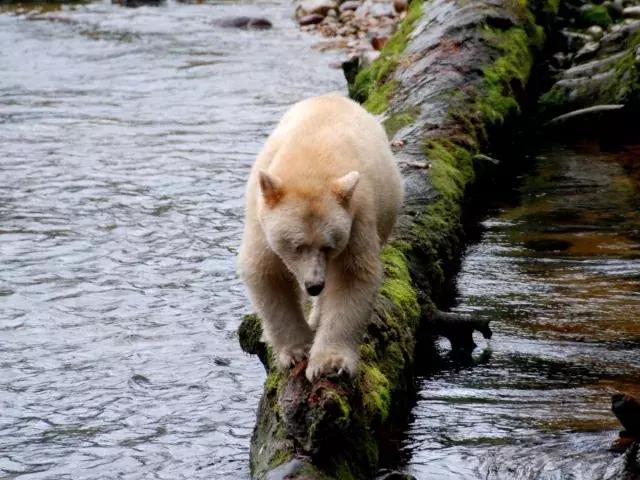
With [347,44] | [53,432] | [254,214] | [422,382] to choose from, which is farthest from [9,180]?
[347,44]

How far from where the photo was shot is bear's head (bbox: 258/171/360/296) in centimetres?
570

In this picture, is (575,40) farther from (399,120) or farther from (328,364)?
(328,364)

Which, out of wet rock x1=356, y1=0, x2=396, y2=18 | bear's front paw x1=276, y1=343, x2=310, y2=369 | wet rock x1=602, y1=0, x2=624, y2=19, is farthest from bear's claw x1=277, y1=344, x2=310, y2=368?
wet rock x1=356, y1=0, x2=396, y2=18

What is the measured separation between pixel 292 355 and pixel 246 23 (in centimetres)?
2028

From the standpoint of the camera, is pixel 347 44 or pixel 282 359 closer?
pixel 282 359

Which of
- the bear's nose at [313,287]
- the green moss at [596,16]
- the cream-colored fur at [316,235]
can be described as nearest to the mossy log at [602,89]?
the green moss at [596,16]

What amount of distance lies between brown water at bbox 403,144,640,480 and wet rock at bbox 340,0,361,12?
14716mm

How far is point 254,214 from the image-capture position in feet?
20.5

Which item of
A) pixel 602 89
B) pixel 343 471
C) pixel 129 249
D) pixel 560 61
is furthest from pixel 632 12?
pixel 343 471

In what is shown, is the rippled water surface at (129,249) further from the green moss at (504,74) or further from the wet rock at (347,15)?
the wet rock at (347,15)

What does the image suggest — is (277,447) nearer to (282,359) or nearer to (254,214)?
(282,359)

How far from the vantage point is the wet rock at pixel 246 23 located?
83.7 feet

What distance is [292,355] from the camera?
626 centimetres

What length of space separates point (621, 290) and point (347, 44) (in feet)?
47.4
